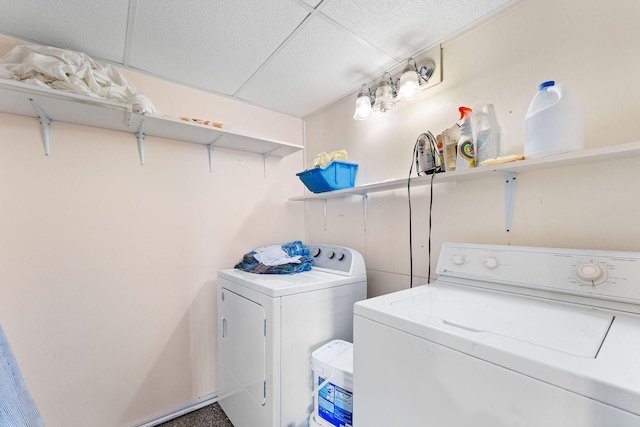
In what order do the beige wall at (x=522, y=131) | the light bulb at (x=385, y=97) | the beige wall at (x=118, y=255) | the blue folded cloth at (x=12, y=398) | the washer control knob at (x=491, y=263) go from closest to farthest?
the blue folded cloth at (x=12, y=398) < the beige wall at (x=522, y=131) < the washer control knob at (x=491, y=263) < the beige wall at (x=118, y=255) < the light bulb at (x=385, y=97)

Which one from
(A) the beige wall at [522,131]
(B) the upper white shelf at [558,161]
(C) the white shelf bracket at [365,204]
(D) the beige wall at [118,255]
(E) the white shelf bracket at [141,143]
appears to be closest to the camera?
(B) the upper white shelf at [558,161]

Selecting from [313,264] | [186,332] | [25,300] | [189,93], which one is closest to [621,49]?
[313,264]

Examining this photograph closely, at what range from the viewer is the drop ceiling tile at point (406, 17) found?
128 cm

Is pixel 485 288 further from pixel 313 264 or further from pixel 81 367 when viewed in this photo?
pixel 81 367

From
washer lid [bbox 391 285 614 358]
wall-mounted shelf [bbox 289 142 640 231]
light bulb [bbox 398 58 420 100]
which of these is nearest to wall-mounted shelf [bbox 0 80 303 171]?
light bulb [bbox 398 58 420 100]

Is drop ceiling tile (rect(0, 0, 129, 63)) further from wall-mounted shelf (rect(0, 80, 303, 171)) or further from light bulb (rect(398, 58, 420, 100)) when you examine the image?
light bulb (rect(398, 58, 420, 100))

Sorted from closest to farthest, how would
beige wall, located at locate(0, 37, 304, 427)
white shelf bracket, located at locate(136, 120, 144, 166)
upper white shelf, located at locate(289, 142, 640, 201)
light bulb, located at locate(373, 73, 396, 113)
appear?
upper white shelf, located at locate(289, 142, 640, 201), beige wall, located at locate(0, 37, 304, 427), light bulb, located at locate(373, 73, 396, 113), white shelf bracket, located at locate(136, 120, 144, 166)

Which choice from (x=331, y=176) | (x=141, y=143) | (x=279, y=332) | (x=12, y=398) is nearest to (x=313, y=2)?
(x=331, y=176)

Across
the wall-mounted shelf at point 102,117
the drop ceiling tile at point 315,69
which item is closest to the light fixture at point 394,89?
the drop ceiling tile at point 315,69

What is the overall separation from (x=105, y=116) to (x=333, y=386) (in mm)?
1966

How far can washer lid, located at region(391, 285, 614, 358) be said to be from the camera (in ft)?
2.28

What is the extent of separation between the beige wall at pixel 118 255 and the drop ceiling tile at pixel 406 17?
48.2 inches

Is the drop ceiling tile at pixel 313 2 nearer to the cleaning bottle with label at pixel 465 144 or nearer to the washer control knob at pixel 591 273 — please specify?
the cleaning bottle with label at pixel 465 144

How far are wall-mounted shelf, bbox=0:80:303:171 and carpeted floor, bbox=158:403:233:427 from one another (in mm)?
1853
